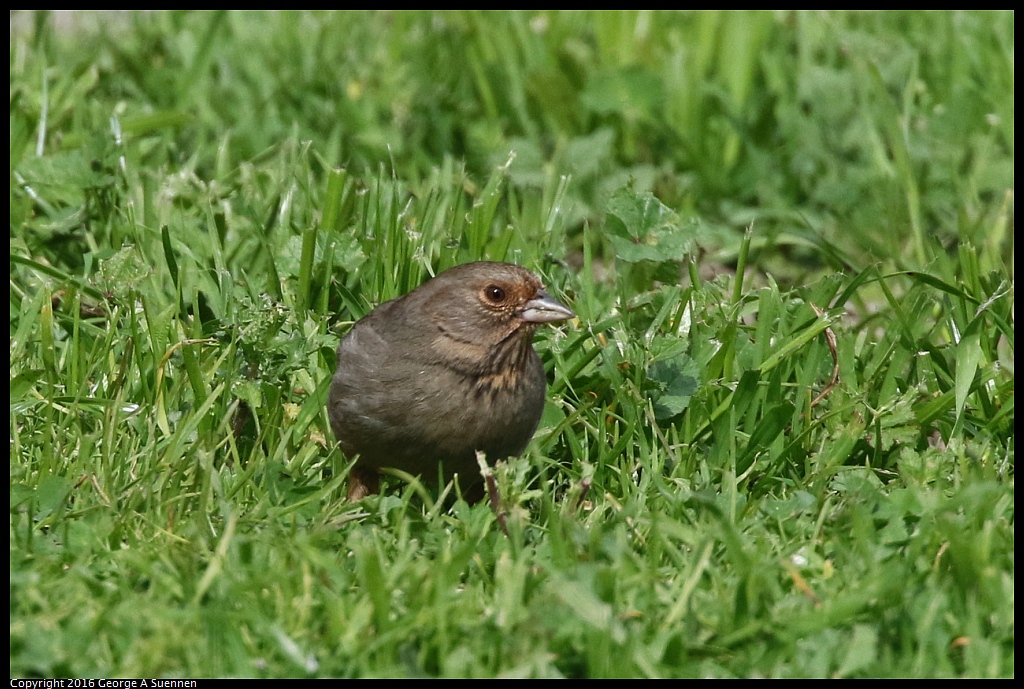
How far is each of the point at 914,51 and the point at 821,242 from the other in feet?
7.28

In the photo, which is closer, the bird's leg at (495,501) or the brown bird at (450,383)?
the bird's leg at (495,501)

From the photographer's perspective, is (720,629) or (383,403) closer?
(720,629)

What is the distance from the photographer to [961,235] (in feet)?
18.2

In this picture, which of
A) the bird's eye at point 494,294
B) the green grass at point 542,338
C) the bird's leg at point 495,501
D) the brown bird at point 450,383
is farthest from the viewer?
the bird's eye at point 494,294

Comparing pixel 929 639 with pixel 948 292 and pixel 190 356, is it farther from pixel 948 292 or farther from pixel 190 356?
pixel 190 356

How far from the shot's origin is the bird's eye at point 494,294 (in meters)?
4.39

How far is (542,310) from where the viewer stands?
4.39 metres

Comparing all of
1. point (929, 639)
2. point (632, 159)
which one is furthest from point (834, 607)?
point (632, 159)

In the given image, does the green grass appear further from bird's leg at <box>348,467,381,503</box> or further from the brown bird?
the brown bird

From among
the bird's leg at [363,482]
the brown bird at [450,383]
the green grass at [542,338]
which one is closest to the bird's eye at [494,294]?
the brown bird at [450,383]

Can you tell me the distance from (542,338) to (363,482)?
36.0 inches

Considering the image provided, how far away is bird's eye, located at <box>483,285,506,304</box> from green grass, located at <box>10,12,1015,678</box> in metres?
0.51

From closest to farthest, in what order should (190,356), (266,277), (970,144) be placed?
(190,356) → (266,277) → (970,144)

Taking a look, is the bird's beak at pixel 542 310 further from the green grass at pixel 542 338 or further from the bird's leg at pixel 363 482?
the bird's leg at pixel 363 482
